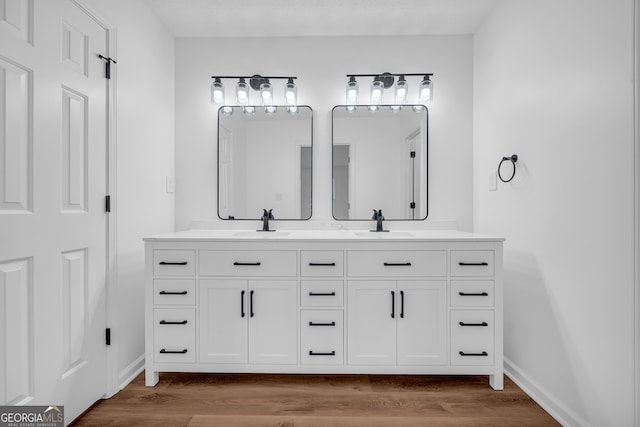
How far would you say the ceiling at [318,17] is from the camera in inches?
84.0

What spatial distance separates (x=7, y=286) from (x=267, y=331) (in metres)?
1.15

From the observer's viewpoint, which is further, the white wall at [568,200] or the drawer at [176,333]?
the drawer at [176,333]

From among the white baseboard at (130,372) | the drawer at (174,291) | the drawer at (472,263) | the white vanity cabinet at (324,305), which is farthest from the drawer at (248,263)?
the drawer at (472,263)

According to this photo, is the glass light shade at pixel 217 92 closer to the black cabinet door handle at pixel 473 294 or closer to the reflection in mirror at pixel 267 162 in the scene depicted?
the reflection in mirror at pixel 267 162

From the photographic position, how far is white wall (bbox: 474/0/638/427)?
50.4 inches

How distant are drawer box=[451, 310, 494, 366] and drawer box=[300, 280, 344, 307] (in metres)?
0.65

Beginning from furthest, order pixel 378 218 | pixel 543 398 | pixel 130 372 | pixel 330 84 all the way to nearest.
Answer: pixel 330 84, pixel 378 218, pixel 130 372, pixel 543 398

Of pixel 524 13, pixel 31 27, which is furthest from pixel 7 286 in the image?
pixel 524 13

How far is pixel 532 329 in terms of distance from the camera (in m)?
1.85

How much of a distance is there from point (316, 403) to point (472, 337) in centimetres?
94

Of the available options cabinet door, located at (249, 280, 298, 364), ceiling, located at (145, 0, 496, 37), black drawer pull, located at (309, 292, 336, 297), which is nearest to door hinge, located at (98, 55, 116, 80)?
ceiling, located at (145, 0, 496, 37)

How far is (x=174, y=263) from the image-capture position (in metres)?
1.86

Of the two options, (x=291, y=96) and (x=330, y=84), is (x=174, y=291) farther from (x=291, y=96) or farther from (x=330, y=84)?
(x=330, y=84)

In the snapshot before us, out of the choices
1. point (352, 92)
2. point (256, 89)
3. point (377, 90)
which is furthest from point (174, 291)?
point (377, 90)
